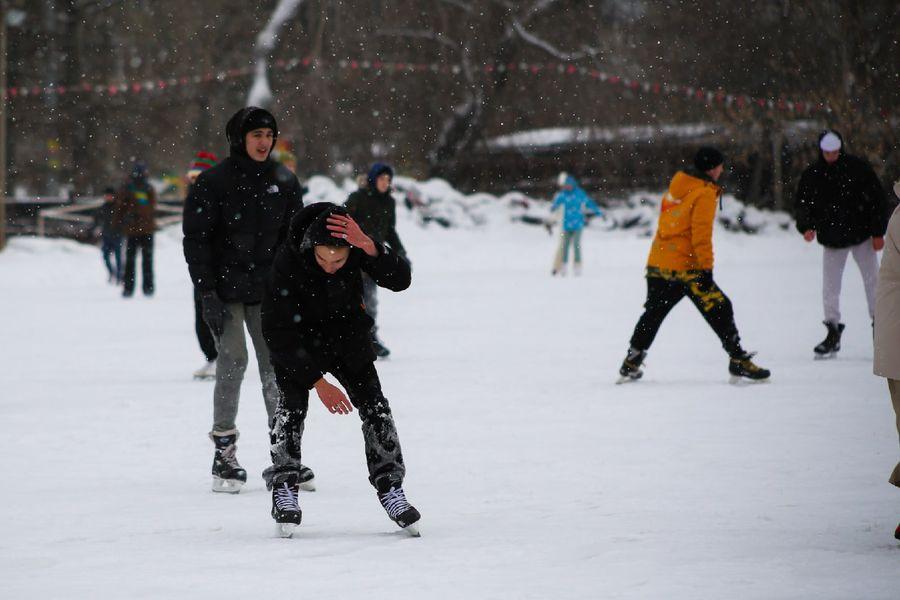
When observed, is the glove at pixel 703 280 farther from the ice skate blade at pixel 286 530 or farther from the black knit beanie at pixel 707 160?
the ice skate blade at pixel 286 530

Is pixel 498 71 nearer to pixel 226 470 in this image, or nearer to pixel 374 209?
pixel 374 209

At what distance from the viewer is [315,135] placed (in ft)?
119

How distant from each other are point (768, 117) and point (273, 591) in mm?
28484

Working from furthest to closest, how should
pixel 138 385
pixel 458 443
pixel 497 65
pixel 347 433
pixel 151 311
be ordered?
1. pixel 497 65
2. pixel 151 311
3. pixel 138 385
4. pixel 347 433
5. pixel 458 443

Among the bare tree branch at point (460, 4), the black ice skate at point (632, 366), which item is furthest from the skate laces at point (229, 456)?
the bare tree branch at point (460, 4)

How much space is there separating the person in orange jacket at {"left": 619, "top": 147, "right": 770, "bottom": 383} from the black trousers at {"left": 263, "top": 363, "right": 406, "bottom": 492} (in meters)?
4.14

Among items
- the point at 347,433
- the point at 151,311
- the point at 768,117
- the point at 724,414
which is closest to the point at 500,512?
the point at 347,433

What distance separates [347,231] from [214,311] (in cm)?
147

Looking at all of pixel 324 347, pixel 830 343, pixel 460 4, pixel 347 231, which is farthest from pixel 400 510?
pixel 460 4

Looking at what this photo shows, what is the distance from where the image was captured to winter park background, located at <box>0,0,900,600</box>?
486cm

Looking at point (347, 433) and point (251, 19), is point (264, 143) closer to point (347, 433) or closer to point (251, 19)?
point (347, 433)

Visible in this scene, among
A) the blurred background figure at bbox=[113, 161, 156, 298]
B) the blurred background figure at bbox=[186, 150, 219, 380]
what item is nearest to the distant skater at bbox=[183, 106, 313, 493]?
the blurred background figure at bbox=[186, 150, 219, 380]

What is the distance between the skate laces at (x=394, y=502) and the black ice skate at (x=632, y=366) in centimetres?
446

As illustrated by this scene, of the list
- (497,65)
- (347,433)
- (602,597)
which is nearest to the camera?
(602,597)
